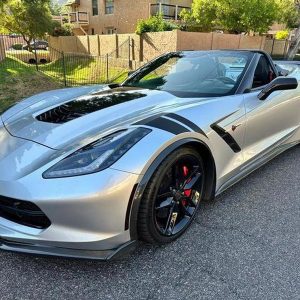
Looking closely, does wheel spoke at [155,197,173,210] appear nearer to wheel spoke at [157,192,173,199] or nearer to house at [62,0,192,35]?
wheel spoke at [157,192,173,199]

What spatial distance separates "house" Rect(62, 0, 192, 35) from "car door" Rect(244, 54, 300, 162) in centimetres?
2209

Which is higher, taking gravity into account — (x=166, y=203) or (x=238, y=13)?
(x=238, y=13)

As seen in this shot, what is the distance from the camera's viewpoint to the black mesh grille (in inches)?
77.1

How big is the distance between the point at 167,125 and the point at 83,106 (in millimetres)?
913

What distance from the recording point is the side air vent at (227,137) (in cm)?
265

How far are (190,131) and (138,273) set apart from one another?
102 centimetres

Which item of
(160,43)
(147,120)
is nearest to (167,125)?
(147,120)

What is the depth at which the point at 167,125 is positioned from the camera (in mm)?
2312

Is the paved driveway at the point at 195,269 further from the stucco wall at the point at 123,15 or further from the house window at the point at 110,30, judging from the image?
the house window at the point at 110,30

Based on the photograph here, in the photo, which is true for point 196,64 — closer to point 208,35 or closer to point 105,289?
point 105,289

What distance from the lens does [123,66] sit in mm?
17141

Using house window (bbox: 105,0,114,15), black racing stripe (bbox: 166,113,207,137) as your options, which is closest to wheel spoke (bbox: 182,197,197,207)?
black racing stripe (bbox: 166,113,207,137)

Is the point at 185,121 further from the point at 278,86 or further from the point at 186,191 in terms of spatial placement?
the point at 278,86

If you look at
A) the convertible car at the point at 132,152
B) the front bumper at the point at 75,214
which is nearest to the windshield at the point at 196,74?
the convertible car at the point at 132,152
